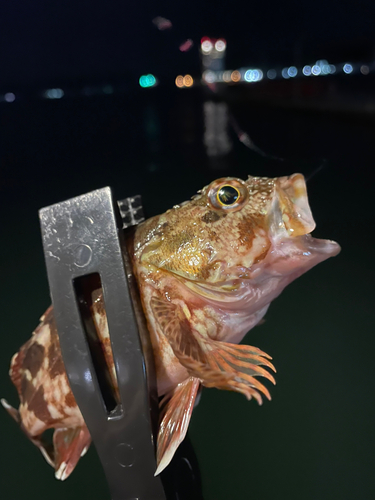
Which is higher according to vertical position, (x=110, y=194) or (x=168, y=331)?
(x=110, y=194)

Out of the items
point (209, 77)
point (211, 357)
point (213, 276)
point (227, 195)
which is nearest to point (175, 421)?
point (211, 357)

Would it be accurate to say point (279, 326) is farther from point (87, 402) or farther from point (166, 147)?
point (166, 147)

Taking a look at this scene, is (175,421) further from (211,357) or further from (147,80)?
(147,80)

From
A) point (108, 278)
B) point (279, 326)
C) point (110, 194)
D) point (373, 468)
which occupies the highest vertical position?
A: point (110, 194)

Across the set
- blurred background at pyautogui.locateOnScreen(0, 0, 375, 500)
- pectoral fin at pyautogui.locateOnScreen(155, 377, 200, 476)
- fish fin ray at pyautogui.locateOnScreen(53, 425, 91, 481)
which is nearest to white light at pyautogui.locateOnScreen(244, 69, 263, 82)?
blurred background at pyautogui.locateOnScreen(0, 0, 375, 500)

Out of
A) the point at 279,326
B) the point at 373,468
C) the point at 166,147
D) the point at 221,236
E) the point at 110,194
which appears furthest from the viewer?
the point at 166,147

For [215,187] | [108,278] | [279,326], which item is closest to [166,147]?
[279,326]

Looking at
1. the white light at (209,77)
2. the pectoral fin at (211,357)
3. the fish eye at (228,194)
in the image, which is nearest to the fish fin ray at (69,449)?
the pectoral fin at (211,357)
